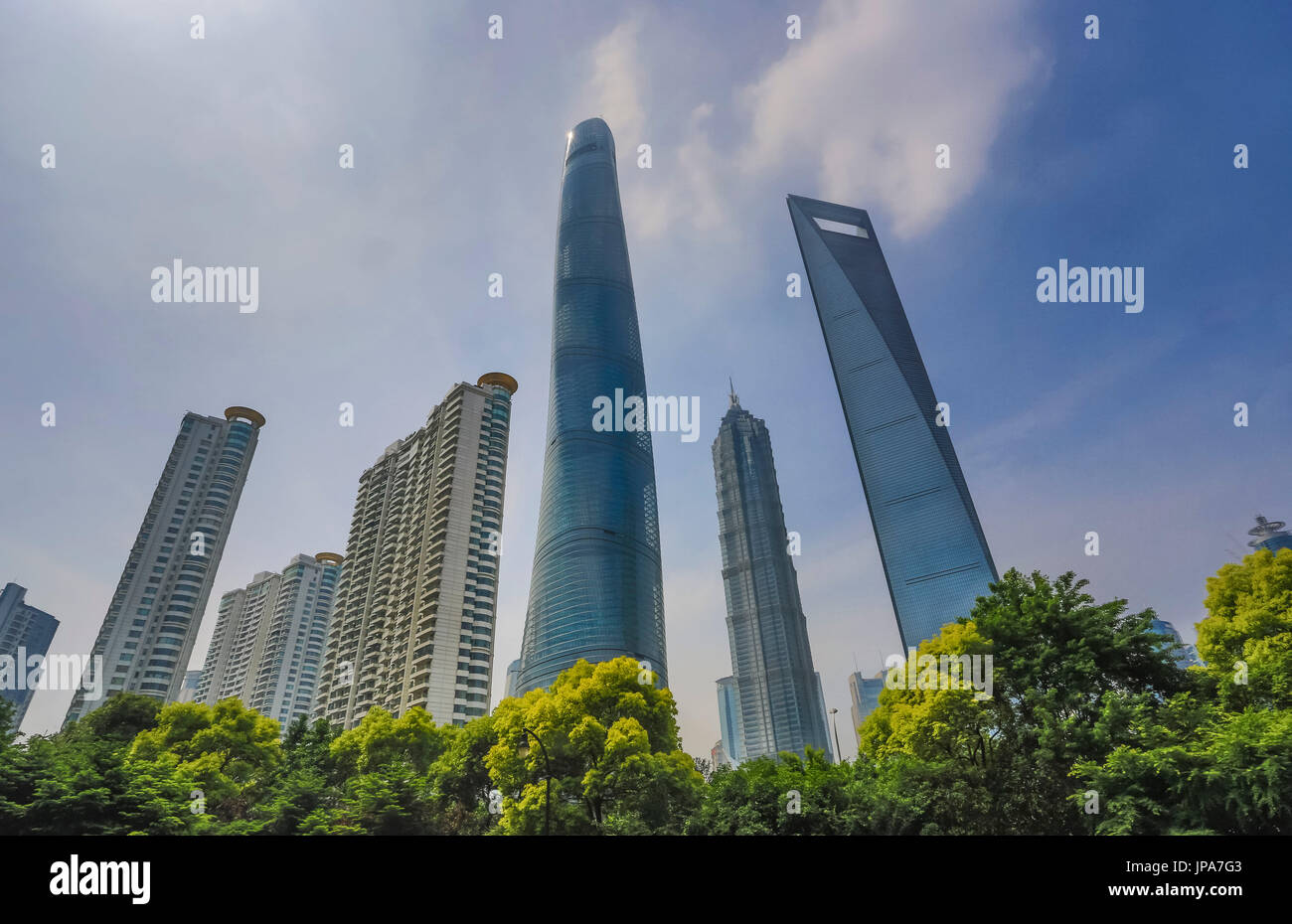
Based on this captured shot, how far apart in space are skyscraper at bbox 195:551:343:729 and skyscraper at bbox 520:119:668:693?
68604 millimetres

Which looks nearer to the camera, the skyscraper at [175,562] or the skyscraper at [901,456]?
the skyscraper at [175,562]

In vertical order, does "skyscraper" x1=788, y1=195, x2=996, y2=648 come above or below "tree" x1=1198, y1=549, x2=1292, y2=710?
above

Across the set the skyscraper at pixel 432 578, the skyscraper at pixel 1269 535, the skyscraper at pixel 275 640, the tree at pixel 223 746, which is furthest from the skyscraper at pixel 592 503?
the skyscraper at pixel 1269 535

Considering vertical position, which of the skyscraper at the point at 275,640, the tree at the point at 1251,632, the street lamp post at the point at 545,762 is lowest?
the street lamp post at the point at 545,762

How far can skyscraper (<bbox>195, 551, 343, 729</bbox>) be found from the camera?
12688cm

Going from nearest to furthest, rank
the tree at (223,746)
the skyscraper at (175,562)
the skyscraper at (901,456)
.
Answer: the tree at (223,746), the skyscraper at (175,562), the skyscraper at (901,456)

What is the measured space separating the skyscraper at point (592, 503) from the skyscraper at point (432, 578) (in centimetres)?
782

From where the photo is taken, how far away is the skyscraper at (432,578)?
8012 cm

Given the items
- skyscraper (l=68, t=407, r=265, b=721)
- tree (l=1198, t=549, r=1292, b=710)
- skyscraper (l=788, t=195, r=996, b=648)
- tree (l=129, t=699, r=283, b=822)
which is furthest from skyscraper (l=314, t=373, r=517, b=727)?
tree (l=1198, t=549, r=1292, b=710)

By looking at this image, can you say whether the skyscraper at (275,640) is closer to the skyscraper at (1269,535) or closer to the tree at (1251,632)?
the tree at (1251,632)

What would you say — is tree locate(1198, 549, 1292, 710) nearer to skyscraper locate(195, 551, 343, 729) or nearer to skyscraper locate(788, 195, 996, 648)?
skyscraper locate(788, 195, 996, 648)
